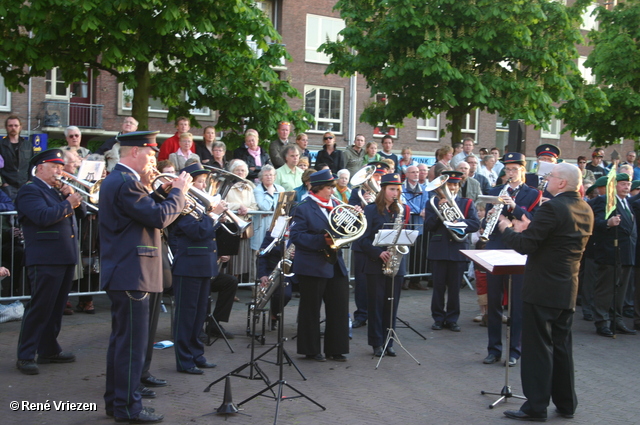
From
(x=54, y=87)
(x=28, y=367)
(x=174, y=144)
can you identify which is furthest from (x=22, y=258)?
(x=54, y=87)

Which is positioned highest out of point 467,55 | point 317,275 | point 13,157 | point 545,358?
point 467,55

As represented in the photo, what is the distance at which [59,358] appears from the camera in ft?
26.8

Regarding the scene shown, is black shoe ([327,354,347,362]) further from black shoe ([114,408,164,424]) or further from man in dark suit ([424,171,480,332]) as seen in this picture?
black shoe ([114,408,164,424])

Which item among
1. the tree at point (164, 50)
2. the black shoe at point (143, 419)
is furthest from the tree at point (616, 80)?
the black shoe at point (143, 419)

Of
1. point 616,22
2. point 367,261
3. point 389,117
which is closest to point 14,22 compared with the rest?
point 367,261

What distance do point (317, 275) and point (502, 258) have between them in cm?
228

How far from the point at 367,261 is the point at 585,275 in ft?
15.2

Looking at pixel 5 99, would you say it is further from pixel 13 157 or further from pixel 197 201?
pixel 197 201

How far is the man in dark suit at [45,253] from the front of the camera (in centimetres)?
776

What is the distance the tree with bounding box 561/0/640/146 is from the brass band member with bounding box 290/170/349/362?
18.2 meters

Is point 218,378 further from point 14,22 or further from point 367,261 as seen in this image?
point 14,22

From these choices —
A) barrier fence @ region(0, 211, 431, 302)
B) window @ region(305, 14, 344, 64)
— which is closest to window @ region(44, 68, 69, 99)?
window @ region(305, 14, 344, 64)

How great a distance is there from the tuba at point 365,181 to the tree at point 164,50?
551cm

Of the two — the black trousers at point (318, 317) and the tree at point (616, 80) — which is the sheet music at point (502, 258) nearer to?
the black trousers at point (318, 317)
